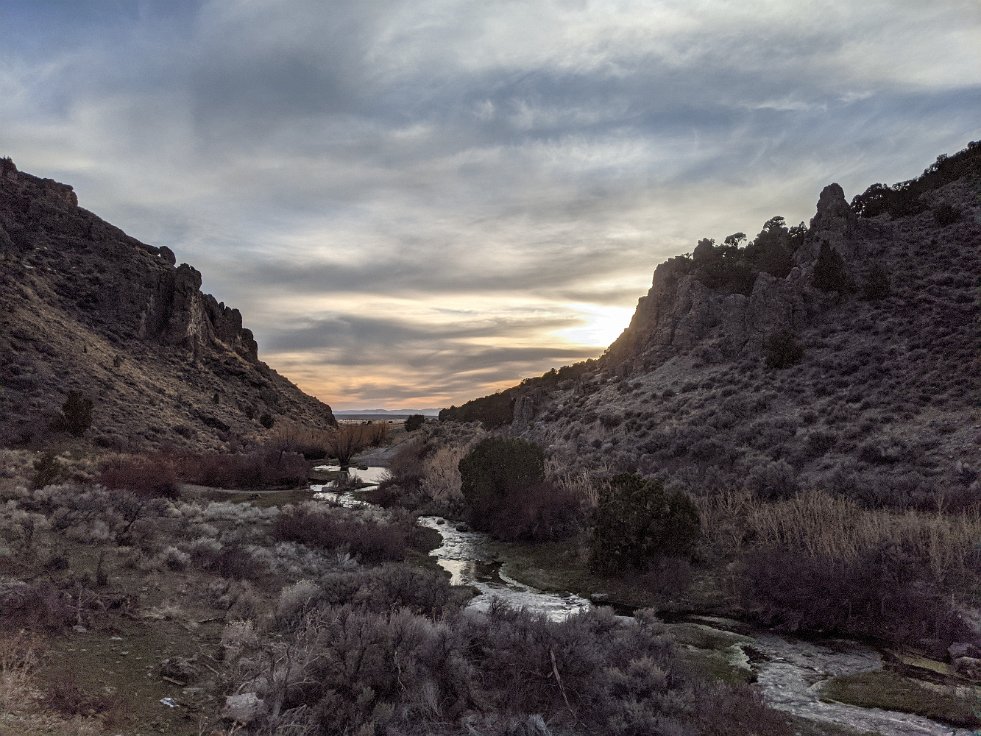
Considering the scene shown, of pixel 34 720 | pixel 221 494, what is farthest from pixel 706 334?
pixel 34 720

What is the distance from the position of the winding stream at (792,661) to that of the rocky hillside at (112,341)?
3023 cm

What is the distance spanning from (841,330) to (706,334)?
997 centimetres

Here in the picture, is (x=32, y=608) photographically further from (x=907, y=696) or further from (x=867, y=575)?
(x=867, y=575)

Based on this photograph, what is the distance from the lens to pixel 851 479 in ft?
66.1

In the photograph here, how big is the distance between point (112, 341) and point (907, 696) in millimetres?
68231

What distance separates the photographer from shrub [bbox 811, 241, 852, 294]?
43594 mm

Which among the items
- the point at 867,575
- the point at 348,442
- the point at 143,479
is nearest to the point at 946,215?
the point at 867,575

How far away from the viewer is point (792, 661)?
10031 mm

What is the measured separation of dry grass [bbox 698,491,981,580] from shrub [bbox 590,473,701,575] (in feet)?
4.73

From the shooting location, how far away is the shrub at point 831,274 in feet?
143

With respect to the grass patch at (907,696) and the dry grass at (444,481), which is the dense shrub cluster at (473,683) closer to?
the grass patch at (907,696)

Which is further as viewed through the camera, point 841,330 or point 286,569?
point 841,330

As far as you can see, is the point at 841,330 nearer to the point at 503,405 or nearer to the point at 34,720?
the point at 503,405

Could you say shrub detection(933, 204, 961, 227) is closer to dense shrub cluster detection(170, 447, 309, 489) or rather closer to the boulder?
the boulder
